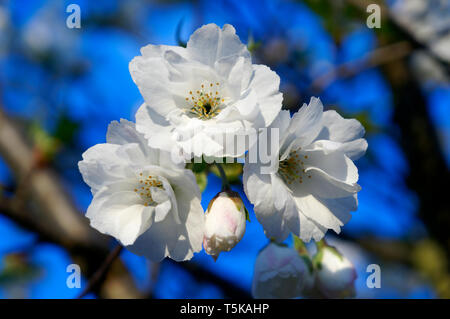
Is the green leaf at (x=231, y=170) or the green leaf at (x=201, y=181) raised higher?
the green leaf at (x=231, y=170)

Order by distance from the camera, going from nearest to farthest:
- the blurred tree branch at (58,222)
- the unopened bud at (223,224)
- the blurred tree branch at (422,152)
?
the unopened bud at (223,224) → the blurred tree branch at (58,222) → the blurred tree branch at (422,152)

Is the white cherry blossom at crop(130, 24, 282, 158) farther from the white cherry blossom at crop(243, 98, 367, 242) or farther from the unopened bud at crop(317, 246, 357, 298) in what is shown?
the unopened bud at crop(317, 246, 357, 298)

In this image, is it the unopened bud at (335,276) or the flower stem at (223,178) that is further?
the unopened bud at (335,276)

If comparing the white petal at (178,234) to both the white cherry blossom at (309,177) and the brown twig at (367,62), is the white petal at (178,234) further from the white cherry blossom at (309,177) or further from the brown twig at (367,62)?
the brown twig at (367,62)

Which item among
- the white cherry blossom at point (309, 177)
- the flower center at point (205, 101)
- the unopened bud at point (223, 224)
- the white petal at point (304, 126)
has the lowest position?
the unopened bud at point (223, 224)

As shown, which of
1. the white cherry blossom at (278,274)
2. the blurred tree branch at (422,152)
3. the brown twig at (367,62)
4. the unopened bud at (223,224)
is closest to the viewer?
the unopened bud at (223,224)

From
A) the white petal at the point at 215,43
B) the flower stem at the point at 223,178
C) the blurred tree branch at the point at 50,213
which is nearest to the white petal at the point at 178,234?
the flower stem at the point at 223,178

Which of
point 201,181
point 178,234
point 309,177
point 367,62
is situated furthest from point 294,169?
point 367,62
